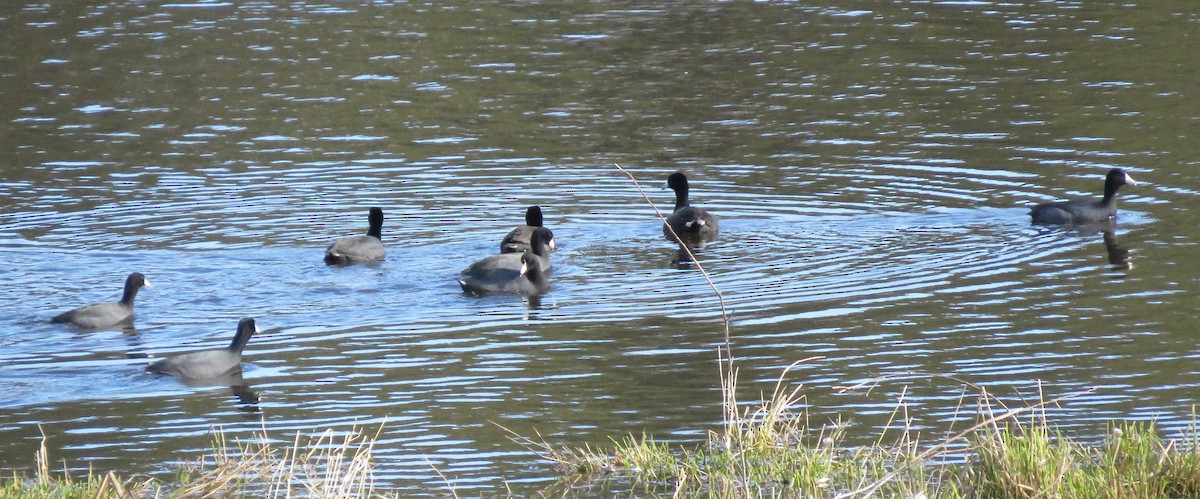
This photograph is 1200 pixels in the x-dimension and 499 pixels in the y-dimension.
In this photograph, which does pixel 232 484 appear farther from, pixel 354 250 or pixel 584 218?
pixel 584 218

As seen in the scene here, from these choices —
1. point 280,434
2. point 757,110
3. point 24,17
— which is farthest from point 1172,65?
point 24,17

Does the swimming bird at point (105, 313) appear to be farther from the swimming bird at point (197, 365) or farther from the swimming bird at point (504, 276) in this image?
the swimming bird at point (504, 276)

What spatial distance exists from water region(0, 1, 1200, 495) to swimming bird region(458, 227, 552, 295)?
22 centimetres

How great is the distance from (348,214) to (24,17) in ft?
77.1

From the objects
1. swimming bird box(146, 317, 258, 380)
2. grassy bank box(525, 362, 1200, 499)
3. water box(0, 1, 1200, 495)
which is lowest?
water box(0, 1, 1200, 495)

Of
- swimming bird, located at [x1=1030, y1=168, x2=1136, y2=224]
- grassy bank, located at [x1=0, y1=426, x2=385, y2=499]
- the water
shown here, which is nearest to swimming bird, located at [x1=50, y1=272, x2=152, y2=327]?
the water

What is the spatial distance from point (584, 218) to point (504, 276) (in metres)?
3.67

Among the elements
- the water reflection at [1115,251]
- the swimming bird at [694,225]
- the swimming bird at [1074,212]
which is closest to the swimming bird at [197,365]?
the swimming bird at [694,225]

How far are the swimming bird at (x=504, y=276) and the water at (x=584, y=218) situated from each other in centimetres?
22

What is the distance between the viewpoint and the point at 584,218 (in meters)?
19.8

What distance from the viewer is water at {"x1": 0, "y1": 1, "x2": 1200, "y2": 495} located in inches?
465

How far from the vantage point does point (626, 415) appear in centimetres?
1127

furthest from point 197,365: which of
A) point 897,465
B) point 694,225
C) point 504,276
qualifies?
point 694,225

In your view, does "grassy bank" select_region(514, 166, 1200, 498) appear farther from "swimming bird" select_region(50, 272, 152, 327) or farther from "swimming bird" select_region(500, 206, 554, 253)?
"swimming bird" select_region(500, 206, 554, 253)
